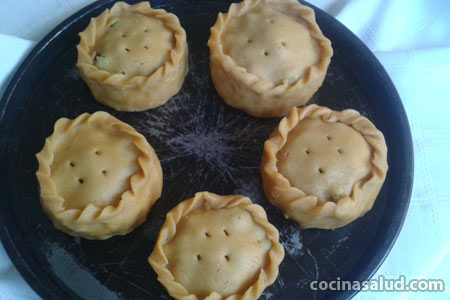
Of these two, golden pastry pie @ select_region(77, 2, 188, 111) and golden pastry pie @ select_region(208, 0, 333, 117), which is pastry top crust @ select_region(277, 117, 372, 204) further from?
golden pastry pie @ select_region(77, 2, 188, 111)

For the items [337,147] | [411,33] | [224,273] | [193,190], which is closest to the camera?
[224,273]

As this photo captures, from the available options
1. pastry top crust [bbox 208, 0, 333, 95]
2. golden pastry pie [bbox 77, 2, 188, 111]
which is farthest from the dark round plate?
pastry top crust [bbox 208, 0, 333, 95]

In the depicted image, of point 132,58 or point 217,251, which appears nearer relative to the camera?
Answer: point 217,251

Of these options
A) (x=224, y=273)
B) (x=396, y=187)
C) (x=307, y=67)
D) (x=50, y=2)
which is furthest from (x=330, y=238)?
(x=50, y=2)

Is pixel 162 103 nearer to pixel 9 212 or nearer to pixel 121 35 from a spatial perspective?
pixel 121 35

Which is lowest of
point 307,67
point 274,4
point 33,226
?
point 33,226

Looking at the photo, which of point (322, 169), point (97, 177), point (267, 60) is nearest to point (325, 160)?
point (322, 169)

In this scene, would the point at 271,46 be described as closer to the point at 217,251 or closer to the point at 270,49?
the point at 270,49
